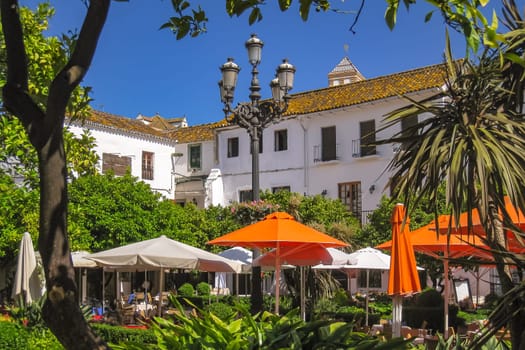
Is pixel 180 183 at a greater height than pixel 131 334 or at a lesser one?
greater

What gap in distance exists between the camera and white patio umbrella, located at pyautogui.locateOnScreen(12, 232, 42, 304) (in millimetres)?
13234

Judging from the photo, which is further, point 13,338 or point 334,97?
point 334,97

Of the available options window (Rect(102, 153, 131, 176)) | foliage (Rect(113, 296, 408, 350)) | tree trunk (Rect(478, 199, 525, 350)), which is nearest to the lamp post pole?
tree trunk (Rect(478, 199, 525, 350))

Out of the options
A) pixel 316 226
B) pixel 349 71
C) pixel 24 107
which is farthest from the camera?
pixel 349 71

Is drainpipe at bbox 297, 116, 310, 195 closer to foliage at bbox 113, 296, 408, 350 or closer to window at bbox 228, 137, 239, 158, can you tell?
window at bbox 228, 137, 239, 158

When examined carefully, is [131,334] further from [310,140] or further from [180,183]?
[180,183]

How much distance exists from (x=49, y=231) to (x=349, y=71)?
38.3m

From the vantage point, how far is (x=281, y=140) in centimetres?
3309

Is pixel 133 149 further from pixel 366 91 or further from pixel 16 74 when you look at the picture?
pixel 16 74

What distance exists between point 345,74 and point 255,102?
28.4 metres

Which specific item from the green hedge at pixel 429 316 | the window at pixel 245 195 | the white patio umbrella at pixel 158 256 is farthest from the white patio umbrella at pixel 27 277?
the window at pixel 245 195

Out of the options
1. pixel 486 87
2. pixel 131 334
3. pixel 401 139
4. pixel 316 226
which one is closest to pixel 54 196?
pixel 401 139

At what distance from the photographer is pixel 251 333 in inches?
168

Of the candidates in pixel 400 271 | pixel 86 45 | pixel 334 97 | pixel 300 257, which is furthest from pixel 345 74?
pixel 86 45
